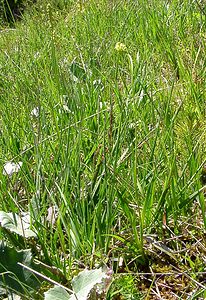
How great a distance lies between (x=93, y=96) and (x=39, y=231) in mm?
671

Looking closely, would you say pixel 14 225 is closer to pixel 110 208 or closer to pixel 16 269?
pixel 16 269

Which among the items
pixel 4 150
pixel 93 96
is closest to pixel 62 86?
pixel 93 96

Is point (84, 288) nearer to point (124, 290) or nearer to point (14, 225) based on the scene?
point (124, 290)

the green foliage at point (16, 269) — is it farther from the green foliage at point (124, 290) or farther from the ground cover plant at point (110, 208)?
the green foliage at point (124, 290)

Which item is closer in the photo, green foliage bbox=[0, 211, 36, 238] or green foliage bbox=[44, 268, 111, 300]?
green foliage bbox=[44, 268, 111, 300]

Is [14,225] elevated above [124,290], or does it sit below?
above

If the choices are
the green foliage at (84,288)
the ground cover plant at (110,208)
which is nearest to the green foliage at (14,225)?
the ground cover plant at (110,208)

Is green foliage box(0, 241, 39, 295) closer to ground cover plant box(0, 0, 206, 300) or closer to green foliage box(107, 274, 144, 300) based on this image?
ground cover plant box(0, 0, 206, 300)

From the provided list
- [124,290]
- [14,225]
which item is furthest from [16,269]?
[124,290]

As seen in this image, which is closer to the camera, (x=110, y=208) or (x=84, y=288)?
(x=84, y=288)

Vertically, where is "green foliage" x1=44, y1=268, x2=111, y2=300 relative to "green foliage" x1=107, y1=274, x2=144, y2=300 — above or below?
above

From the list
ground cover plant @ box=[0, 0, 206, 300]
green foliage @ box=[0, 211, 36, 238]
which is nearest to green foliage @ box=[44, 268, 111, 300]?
ground cover plant @ box=[0, 0, 206, 300]

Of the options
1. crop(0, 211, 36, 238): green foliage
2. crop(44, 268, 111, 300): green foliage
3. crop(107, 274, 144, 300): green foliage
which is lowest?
crop(107, 274, 144, 300): green foliage

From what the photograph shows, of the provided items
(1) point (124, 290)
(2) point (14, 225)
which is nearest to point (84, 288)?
(1) point (124, 290)
